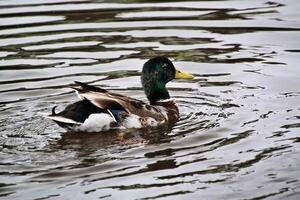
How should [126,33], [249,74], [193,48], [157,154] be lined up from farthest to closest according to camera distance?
[126,33] < [193,48] < [249,74] < [157,154]

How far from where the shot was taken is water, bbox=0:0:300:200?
826 cm

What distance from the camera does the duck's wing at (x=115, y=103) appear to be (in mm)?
9875

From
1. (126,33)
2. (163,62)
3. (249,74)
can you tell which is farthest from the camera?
(126,33)

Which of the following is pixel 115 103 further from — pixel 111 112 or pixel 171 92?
pixel 171 92

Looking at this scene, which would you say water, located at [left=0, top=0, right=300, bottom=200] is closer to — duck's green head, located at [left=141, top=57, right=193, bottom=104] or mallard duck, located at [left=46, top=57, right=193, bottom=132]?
mallard duck, located at [left=46, top=57, right=193, bottom=132]

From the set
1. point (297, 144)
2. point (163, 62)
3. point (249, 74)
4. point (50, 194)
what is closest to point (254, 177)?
point (297, 144)

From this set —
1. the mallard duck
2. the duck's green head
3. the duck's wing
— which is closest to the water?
the mallard duck

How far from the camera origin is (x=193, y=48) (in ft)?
44.4

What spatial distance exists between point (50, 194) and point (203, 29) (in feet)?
23.3

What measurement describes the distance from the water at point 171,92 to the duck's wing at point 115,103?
10.5 inches

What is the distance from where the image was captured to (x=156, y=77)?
11031 millimetres

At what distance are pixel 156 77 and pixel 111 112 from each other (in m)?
1.12

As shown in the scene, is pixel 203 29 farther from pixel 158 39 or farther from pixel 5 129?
pixel 5 129

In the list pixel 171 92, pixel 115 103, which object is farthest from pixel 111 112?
pixel 171 92
